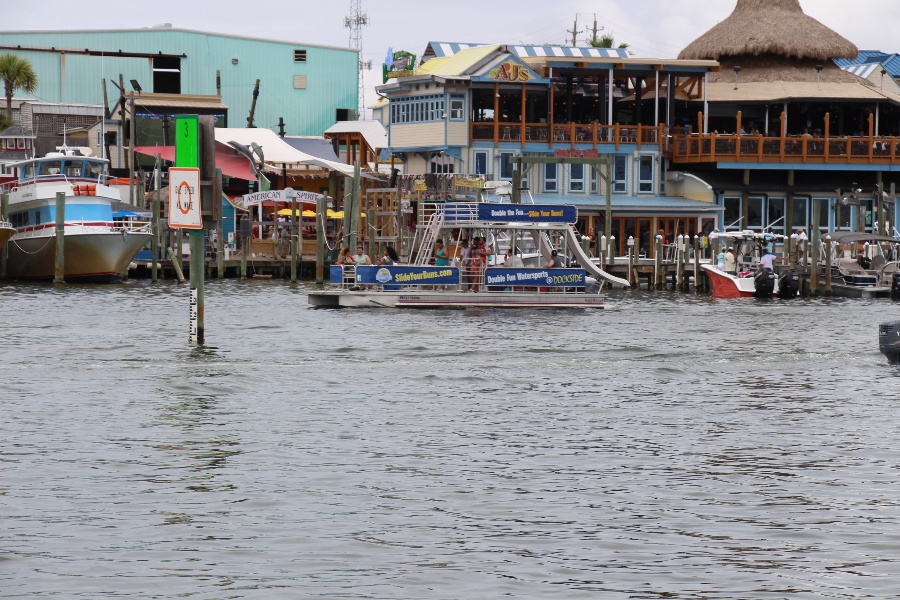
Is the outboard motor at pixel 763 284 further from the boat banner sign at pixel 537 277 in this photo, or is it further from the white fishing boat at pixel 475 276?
the boat banner sign at pixel 537 277

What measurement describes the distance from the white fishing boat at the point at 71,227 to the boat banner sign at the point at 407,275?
55.0 ft

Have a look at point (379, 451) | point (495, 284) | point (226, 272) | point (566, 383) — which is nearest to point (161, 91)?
point (226, 272)

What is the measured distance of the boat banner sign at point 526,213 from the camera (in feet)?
137

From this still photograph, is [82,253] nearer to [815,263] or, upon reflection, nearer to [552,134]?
[552,134]

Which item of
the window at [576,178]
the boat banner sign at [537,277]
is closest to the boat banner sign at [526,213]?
the boat banner sign at [537,277]

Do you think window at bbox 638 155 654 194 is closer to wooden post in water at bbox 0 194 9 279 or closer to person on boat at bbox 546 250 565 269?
person on boat at bbox 546 250 565 269

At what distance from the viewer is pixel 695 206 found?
2660 inches

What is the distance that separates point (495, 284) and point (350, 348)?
38.3ft

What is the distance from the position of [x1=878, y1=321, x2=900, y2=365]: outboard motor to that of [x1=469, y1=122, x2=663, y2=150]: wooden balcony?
41.8 metres

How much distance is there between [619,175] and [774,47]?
11.0 metres

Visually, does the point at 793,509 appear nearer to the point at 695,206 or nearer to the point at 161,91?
the point at 695,206

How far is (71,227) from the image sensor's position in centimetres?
5462

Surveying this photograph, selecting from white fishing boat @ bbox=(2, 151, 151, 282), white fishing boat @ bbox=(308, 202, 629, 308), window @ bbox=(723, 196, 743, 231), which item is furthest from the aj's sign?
white fishing boat @ bbox=(308, 202, 629, 308)

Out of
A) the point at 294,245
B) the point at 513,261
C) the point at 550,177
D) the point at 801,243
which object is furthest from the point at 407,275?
the point at 550,177
